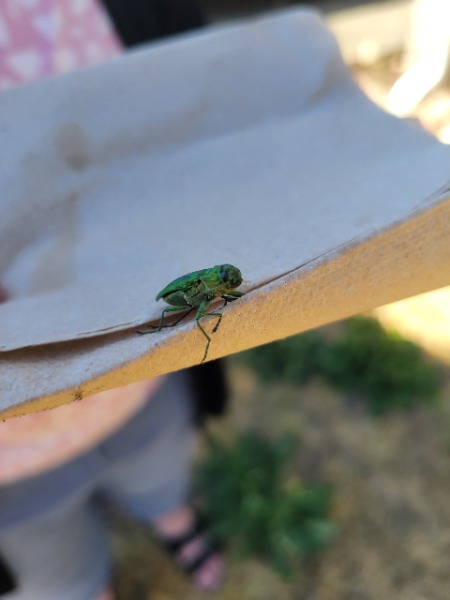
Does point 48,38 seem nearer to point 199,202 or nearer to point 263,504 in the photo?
point 199,202

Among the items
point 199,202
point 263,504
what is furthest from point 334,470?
point 199,202

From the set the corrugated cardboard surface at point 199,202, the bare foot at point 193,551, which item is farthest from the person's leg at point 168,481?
the corrugated cardboard surface at point 199,202

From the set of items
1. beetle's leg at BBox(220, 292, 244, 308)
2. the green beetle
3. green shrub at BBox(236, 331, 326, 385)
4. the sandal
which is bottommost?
green shrub at BBox(236, 331, 326, 385)

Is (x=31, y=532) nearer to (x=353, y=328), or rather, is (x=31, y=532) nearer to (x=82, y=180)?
(x=82, y=180)

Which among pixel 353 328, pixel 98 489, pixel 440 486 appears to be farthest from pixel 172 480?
pixel 353 328

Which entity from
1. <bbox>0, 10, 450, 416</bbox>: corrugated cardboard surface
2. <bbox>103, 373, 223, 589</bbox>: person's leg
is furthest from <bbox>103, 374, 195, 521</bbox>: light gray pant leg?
<bbox>0, 10, 450, 416</bbox>: corrugated cardboard surface

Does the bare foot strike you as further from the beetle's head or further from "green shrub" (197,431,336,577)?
the beetle's head
